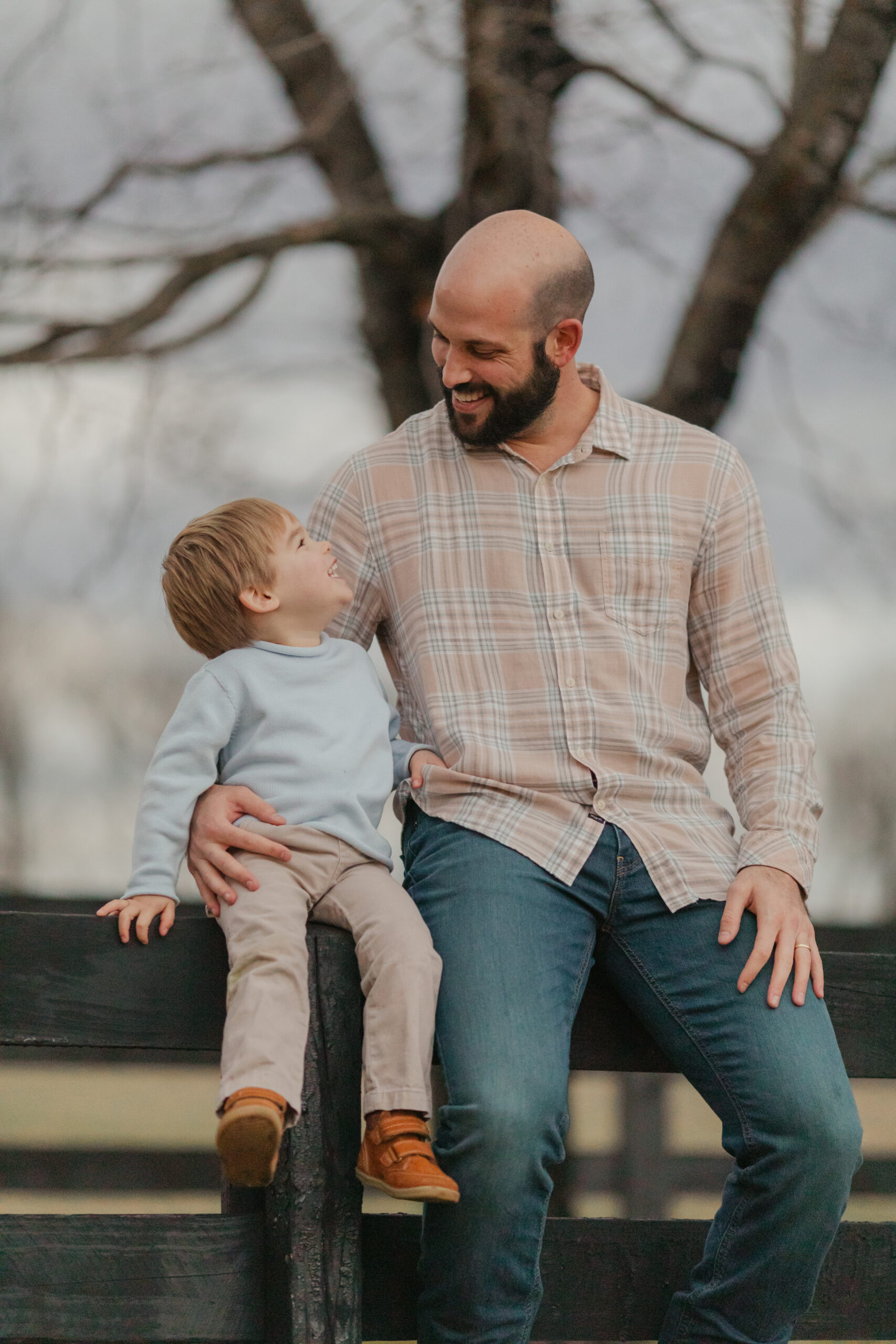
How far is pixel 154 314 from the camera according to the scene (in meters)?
4.29

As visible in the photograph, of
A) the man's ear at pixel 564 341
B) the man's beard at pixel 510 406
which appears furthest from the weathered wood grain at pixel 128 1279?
the man's ear at pixel 564 341

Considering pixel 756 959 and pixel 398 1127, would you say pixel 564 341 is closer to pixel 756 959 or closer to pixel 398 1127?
pixel 756 959

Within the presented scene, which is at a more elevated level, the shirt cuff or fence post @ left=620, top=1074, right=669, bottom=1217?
the shirt cuff

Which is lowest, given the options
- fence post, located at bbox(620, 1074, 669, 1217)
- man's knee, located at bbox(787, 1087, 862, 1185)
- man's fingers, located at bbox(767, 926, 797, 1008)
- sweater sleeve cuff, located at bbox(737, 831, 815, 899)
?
fence post, located at bbox(620, 1074, 669, 1217)

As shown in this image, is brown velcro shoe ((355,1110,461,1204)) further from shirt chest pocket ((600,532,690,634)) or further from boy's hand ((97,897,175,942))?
shirt chest pocket ((600,532,690,634))

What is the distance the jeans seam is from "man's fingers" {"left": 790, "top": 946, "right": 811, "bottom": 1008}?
157 millimetres

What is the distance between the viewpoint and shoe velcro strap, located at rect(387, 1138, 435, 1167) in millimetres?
1720

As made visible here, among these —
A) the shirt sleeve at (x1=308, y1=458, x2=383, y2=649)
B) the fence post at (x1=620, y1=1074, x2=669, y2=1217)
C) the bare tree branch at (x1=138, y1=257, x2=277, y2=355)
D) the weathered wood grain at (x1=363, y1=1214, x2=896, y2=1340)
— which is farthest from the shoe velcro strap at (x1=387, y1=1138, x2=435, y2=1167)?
the fence post at (x1=620, y1=1074, x2=669, y2=1217)

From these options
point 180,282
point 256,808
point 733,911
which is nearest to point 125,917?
point 256,808

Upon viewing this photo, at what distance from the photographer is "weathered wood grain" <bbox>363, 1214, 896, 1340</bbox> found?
1.97m

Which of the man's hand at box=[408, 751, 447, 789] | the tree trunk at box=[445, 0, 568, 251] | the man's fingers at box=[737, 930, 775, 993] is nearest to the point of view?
the man's fingers at box=[737, 930, 775, 993]

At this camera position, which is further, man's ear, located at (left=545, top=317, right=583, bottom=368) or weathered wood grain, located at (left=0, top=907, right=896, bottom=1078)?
man's ear, located at (left=545, top=317, right=583, bottom=368)

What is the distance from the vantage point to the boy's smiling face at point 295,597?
211 centimetres

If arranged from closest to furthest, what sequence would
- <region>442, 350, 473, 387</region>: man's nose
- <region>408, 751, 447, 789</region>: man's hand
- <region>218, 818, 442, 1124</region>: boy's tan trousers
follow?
<region>218, 818, 442, 1124</region>: boy's tan trousers < <region>408, 751, 447, 789</region>: man's hand < <region>442, 350, 473, 387</region>: man's nose
